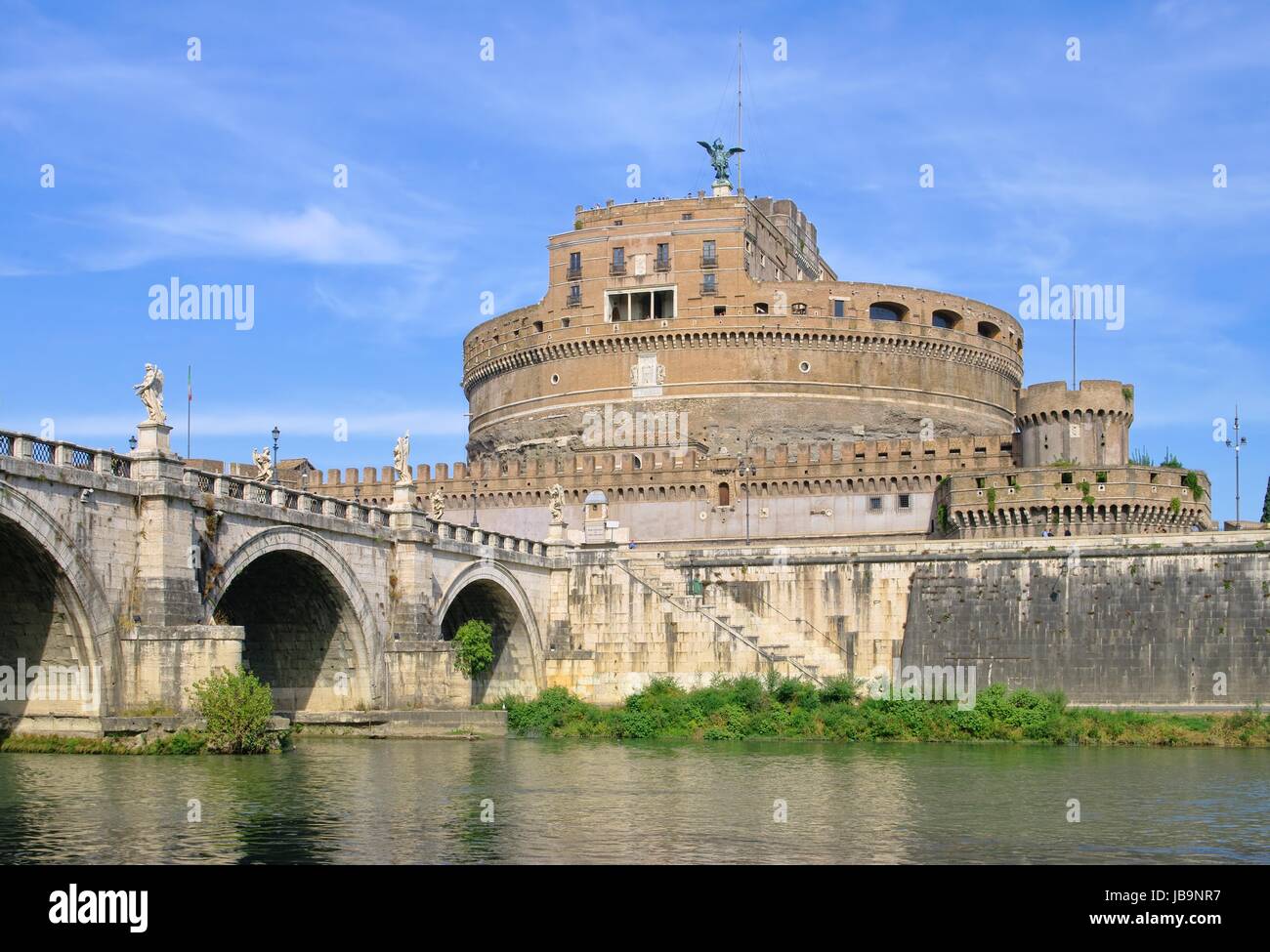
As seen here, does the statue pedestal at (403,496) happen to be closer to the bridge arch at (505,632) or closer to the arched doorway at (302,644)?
the arched doorway at (302,644)

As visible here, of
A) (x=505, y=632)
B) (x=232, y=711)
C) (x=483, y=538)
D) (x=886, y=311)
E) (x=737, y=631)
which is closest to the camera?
(x=232, y=711)

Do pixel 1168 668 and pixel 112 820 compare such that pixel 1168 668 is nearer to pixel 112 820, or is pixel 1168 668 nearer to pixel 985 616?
pixel 985 616

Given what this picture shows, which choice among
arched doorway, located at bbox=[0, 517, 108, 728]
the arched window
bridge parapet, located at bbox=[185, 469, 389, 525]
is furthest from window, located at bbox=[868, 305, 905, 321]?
arched doorway, located at bbox=[0, 517, 108, 728]

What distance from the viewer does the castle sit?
6456 centimetres

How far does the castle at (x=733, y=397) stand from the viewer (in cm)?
6456

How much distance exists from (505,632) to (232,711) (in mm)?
19019

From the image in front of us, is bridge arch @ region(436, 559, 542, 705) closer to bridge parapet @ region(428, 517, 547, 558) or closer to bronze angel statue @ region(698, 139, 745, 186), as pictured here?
bridge parapet @ region(428, 517, 547, 558)

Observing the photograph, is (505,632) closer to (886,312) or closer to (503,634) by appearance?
(503,634)

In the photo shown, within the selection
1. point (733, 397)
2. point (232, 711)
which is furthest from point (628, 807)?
point (733, 397)

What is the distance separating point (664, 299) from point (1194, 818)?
178 feet

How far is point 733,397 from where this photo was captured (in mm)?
74688

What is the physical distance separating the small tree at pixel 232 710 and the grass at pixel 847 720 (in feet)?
42.6
